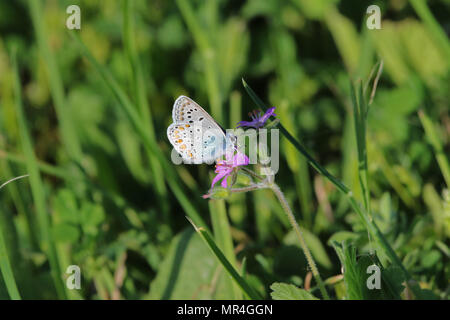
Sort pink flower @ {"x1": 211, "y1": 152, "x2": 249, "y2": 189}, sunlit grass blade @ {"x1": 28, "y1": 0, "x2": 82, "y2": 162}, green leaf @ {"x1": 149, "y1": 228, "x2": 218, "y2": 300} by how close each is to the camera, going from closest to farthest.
Answer: pink flower @ {"x1": 211, "y1": 152, "x2": 249, "y2": 189}, green leaf @ {"x1": 149, "y1": 228, "x2": 218, "y2": 300}, sunlit grass blade @ {"x1": 28, "y1": 0, "x2": 82, "y2": 162}

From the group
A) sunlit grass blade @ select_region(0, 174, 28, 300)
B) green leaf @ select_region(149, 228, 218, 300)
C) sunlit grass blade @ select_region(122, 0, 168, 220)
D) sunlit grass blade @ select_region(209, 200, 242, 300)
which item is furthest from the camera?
sunlit grass blade @ select_region(122, 0, 168, 220)

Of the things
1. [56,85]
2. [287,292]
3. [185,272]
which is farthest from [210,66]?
[287,292]

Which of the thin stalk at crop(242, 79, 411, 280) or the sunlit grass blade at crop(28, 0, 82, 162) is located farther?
the sunlit grass blade at crop(28, 0, 82, 162)

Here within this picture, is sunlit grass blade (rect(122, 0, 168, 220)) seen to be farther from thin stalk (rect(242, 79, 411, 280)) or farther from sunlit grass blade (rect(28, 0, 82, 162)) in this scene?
thin stalk (rect(242, 79, 411, 280))

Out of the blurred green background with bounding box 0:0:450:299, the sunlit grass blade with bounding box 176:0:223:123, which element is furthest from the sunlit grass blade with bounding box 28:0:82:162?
the sunlit grass blade with bounding box 176:0:223:123

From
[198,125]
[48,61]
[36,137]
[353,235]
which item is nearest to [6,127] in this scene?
[36,137]

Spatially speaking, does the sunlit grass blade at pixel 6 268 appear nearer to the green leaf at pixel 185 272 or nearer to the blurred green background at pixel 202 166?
the blurred green background at pixel 202 166
